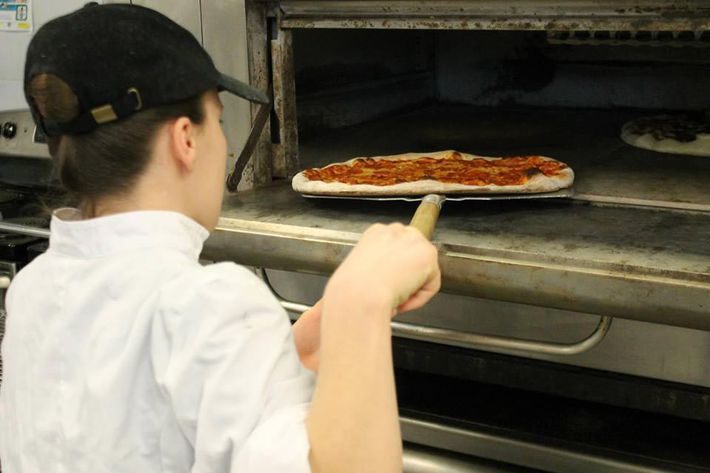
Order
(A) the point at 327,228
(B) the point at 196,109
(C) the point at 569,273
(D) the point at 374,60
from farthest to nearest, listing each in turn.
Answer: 1. (D) the point at 374,60
2. (A) the point at 327,228
3. (C) the point at 569,273
4. (B) the point at 196,109

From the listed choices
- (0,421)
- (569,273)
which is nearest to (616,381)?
(569,273)

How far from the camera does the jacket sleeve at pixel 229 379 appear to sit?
77 cm

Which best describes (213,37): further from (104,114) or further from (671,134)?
(671,134)

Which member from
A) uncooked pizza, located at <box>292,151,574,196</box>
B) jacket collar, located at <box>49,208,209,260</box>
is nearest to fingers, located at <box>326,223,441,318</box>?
jacket collar, located at <box>49,208,209,260</box>

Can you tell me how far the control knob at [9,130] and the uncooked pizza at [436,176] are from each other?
2.36 ft

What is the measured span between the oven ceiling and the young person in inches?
27.1

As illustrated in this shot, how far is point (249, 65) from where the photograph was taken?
5.57ft

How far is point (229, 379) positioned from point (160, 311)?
100 millimetres

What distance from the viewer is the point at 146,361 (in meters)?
0.84

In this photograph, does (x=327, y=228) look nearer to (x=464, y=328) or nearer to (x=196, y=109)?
(x=464, y=328)

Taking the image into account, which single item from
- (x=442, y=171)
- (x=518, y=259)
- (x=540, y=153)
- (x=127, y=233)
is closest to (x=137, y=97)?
(x=127, y=233)

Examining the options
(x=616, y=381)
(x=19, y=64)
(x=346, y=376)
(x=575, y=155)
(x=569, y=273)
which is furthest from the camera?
(x=575, y=155)

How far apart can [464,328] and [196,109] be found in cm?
85

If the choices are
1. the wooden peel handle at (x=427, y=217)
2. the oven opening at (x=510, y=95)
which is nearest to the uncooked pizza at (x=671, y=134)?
the oven opening at (x=510, y=95)
